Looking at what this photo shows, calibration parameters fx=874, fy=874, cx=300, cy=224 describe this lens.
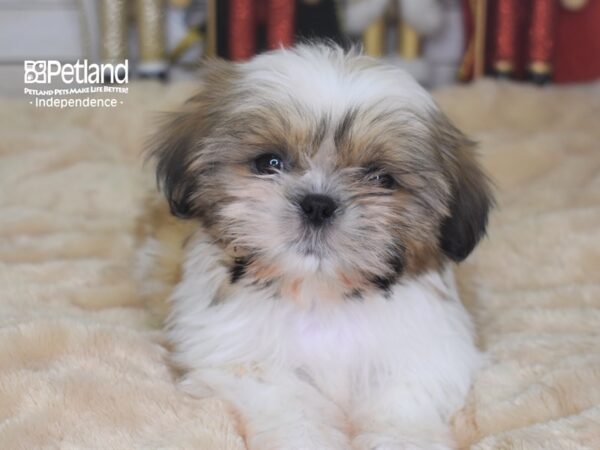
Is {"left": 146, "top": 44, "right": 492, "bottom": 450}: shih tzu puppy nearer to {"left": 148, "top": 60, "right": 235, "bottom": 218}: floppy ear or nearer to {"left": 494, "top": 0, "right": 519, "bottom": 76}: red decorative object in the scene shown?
{"left": 148, "top": 60, "right": 235, "bottom": 218}: floppy ear

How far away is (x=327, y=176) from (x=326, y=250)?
0.57 ft

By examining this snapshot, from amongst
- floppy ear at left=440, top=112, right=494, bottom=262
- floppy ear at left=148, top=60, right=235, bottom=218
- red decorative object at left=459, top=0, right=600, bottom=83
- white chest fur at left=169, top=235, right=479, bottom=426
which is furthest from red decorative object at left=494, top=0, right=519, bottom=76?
white chest fur at left=169, top=235, right=479, bottom=426

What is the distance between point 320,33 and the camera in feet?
13.2

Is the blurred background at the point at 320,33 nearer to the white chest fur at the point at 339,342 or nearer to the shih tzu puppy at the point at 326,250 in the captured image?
the shih tzu puppy at the point at 326,250

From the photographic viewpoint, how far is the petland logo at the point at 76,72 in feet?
13.3

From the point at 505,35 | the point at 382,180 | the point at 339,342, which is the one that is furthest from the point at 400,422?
the point at 505,35

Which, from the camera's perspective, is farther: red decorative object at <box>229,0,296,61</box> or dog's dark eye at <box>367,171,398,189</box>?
red decorative object at <box>229,0,296,61</box>

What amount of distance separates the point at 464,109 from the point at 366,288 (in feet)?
7.12

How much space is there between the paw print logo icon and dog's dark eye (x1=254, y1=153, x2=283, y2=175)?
111 inches

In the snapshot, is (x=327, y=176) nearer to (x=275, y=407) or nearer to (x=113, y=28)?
(x=275, y=407)

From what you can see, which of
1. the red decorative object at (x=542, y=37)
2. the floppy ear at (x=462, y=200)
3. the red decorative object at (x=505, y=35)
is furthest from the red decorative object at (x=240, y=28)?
the floppy ear at (x=462, y=200)

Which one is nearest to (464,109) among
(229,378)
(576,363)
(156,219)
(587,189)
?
(587,189)

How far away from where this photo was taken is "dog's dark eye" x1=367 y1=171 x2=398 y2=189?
1.80 m

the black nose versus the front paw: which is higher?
the black nose
